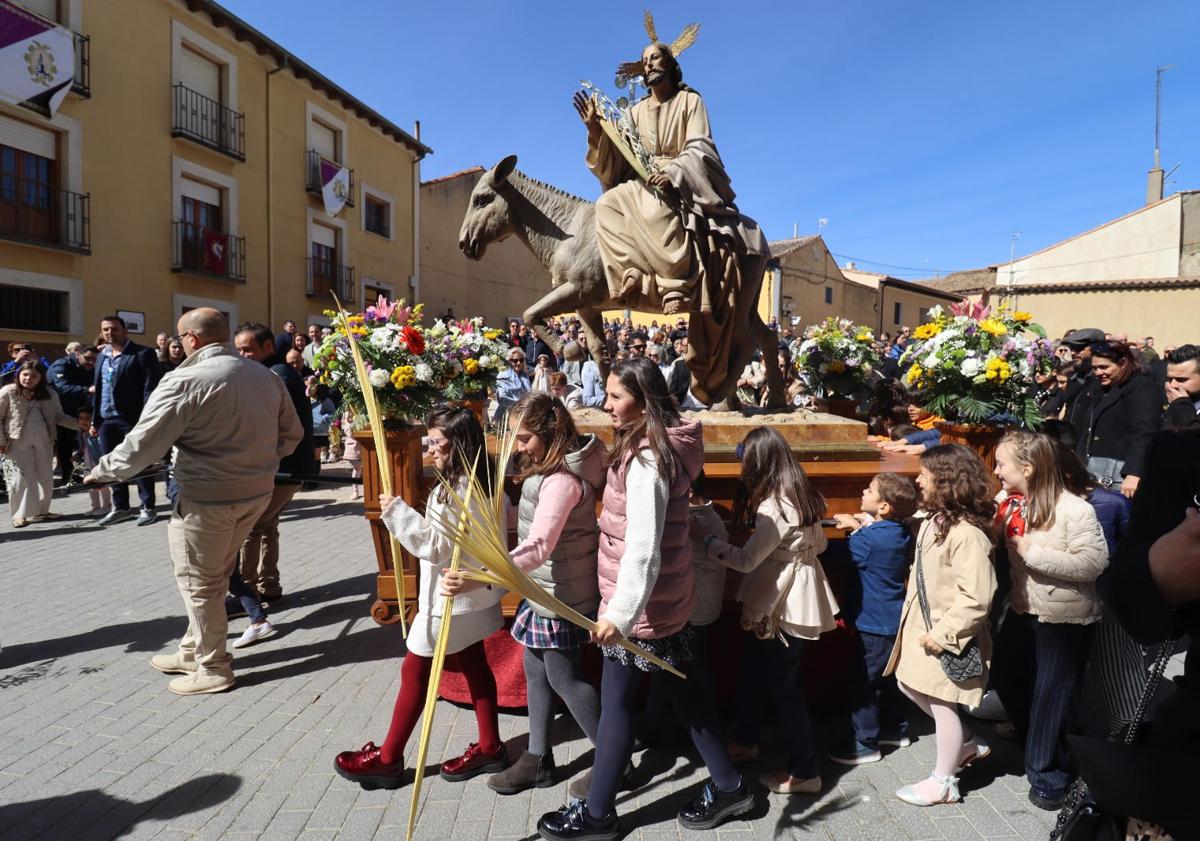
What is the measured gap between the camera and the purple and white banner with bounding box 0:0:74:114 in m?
11.5

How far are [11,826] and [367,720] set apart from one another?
1339mm

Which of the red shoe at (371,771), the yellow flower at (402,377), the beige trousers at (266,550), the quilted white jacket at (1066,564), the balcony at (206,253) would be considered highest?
the balcony at (206,253)

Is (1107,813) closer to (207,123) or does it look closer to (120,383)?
(120,383)

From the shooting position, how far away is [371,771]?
2861 millimetres

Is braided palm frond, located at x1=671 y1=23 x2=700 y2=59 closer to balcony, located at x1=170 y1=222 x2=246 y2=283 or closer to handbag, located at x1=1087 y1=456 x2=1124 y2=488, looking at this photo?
handbag, located at x1=1087 y1=456 x2=1124 y2=488

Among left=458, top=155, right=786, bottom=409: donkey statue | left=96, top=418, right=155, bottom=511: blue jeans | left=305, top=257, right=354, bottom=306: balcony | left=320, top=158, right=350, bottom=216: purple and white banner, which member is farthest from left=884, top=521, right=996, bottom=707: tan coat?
left=320, top=158, right=350, bottom=216: purple and white banner

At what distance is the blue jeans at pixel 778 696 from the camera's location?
291 cm

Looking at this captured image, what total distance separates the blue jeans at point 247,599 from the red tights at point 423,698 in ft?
6.59

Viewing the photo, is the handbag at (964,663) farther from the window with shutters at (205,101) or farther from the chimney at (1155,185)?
the chimney at (1155,185)

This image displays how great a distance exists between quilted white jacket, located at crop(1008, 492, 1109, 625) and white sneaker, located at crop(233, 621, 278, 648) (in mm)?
4205

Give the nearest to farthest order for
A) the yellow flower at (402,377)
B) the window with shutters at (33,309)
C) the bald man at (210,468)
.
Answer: the bald man at (210,468) < the yellow flower at (402,377) < the window with shutters at (33,309)

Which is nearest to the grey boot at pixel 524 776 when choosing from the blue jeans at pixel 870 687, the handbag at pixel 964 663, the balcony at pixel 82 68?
the blue jeans at pixel 870 687

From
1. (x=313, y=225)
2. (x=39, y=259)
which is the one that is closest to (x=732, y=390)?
(x=39, y=259)

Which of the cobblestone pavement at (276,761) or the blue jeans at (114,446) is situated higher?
the blue jeans at (114,446)
